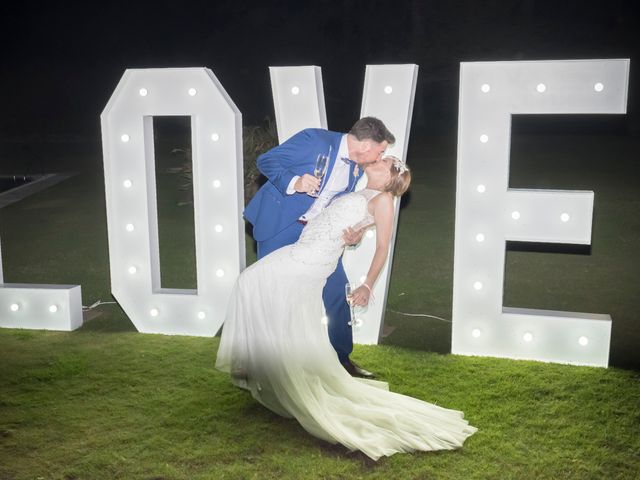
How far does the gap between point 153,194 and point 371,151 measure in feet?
7.34

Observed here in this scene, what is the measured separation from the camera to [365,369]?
17.1 feet

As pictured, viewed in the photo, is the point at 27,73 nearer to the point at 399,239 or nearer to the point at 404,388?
the point at 399,239

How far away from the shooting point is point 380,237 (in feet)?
14.0

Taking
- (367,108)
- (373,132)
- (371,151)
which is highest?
(367,108)

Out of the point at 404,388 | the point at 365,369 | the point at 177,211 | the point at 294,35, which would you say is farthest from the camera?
the point at 294,35

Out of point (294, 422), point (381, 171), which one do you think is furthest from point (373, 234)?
point (294, 422)

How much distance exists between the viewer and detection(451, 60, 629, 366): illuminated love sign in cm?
494

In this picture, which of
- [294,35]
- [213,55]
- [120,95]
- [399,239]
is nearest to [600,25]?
[294,35]

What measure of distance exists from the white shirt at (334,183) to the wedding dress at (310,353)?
0.30 m

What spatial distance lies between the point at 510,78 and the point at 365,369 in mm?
2348

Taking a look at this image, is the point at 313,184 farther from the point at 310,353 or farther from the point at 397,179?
the point at 310,353

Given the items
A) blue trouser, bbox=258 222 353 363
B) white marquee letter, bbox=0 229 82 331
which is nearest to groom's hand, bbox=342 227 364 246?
blue trouser, bbox=258 222 353 363

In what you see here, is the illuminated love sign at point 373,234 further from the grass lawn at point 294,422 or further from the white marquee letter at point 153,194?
the grass lawn at point 294,422

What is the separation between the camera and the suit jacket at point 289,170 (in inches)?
183
